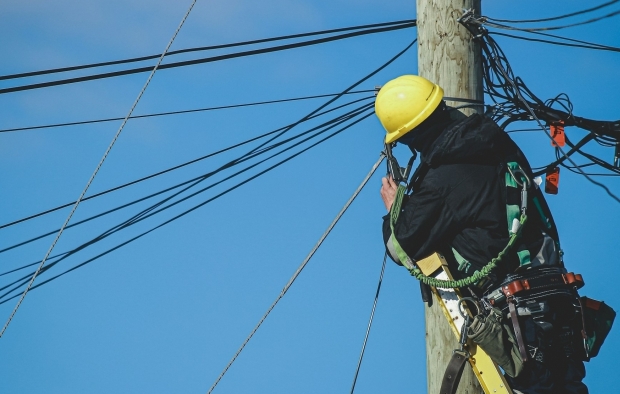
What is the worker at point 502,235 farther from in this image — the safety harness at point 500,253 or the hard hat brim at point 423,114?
the hard hat brim at point 423,114

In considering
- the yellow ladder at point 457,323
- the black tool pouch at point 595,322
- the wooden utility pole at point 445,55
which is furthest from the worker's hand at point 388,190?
the black tool pouch at point 595,322

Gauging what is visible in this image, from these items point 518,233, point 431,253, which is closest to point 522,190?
point 518,233

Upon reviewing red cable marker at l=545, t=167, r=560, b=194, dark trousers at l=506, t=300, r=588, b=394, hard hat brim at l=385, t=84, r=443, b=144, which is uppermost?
red cable marker at l=545, t=167, r=560, b=194

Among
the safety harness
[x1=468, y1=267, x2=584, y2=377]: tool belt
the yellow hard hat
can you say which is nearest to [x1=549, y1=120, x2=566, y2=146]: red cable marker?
the yellow hard hat

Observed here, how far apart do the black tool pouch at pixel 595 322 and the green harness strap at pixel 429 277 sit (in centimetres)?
59

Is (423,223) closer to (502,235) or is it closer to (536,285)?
(502,235)

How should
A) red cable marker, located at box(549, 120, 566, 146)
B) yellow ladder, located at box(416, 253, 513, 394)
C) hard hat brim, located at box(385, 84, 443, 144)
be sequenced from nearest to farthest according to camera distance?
yellow ladder, located at box(416, 253, 513, 394) < hard hat brim, located at box(385, 84, 443, 144) < red cable marker, located at box(549, 120, 566, 146)

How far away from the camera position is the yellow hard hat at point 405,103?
5344 millimetres

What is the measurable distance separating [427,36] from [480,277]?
1.76 meters

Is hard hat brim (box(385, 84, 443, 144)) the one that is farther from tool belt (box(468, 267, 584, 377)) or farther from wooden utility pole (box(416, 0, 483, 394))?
tool belt (box(468, 267, 584, 377))

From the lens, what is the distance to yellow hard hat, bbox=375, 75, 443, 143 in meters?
5.34

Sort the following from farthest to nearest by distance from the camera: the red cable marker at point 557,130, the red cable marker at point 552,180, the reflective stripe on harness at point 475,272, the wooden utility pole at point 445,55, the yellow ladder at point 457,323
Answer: the red cable marker at point 557,130
the red cable marker at point 552,180
the wooden utility pole at point 445,55
the yellow ladder at point 457,323
the reflective stripe on harness at point 475,272

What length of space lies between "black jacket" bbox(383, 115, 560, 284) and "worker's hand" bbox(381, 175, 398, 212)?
259 millimetres

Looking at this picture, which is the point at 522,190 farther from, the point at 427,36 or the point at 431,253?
the point at 427,36
